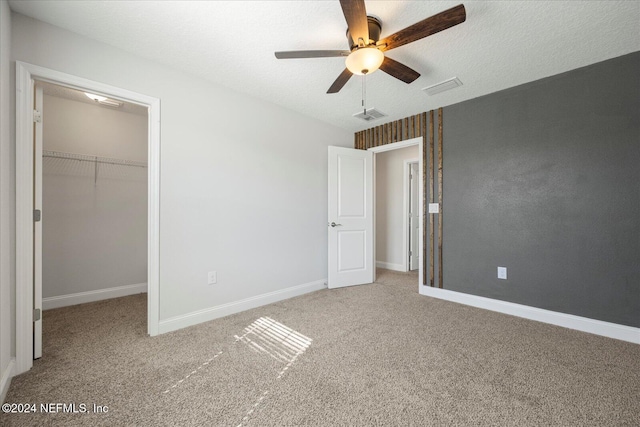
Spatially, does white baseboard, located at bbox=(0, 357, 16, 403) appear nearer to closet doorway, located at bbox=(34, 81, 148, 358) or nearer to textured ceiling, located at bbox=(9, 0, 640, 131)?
closet doorway, located at bbox=(34, 81, 148, 358)

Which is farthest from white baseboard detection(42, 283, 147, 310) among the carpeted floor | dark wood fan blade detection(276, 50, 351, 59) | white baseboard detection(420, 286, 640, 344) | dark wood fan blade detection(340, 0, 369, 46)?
white baseboard detection(420, 286, 640, 344)

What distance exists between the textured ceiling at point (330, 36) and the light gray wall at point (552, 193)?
0.30 metres

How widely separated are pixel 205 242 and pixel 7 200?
1324 millimetres

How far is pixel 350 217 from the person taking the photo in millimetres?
3830

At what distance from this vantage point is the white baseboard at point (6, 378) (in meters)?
1.41

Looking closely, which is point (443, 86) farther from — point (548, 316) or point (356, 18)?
point (548, 316)

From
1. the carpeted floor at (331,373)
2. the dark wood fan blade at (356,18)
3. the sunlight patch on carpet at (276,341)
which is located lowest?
the sunlight patch on carpet at (276,341)

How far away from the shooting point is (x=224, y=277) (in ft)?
8.79

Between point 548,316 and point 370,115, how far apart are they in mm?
3025

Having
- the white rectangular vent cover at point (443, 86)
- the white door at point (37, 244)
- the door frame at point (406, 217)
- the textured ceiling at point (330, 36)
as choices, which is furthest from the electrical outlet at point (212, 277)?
the door frame at point (406, 217)

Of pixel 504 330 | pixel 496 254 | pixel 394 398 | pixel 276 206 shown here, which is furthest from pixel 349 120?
pixel 394 398

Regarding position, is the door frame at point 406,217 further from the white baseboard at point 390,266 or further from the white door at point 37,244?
the white door at point 37,244

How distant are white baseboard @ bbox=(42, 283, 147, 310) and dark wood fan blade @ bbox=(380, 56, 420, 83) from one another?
3928mm

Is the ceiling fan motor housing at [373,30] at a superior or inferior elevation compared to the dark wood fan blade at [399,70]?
superior
